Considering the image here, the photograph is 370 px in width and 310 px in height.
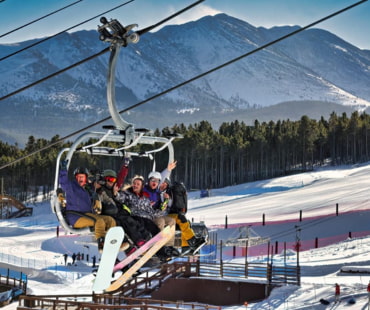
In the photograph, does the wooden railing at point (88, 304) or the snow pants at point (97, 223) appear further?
the wooden railing at point (88, 304)

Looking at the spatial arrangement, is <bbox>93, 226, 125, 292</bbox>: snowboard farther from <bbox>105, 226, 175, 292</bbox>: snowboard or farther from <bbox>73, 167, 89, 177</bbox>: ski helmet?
<bbox>73, 167, 89, 177</bbox>: ski helmet

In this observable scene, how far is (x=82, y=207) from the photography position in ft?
22.3

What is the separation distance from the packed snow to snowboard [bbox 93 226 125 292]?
62 cm

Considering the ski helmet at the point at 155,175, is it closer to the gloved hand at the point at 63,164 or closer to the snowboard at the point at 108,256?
the snowboard at the point at 108,256

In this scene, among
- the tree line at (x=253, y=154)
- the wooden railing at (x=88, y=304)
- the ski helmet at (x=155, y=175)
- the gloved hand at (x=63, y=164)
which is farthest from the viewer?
the tree line at (x=253, y=154)

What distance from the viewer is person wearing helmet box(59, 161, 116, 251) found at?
666 centimetres

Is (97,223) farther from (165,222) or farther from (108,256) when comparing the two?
(165,222)

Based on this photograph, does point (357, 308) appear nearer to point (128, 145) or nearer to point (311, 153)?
point (128, 145)

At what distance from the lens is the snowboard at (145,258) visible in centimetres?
701

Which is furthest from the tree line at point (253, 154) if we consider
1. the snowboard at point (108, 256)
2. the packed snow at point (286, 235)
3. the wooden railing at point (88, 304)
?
the snowboard at point (108, 256)

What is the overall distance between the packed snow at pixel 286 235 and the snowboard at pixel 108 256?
0.62 metres

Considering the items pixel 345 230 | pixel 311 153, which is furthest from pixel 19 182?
pixel 345 230

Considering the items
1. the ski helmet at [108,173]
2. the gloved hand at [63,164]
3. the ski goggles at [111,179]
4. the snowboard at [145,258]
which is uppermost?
the gloved hand at [63,164]

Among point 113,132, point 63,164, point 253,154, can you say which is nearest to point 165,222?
point 63,164
